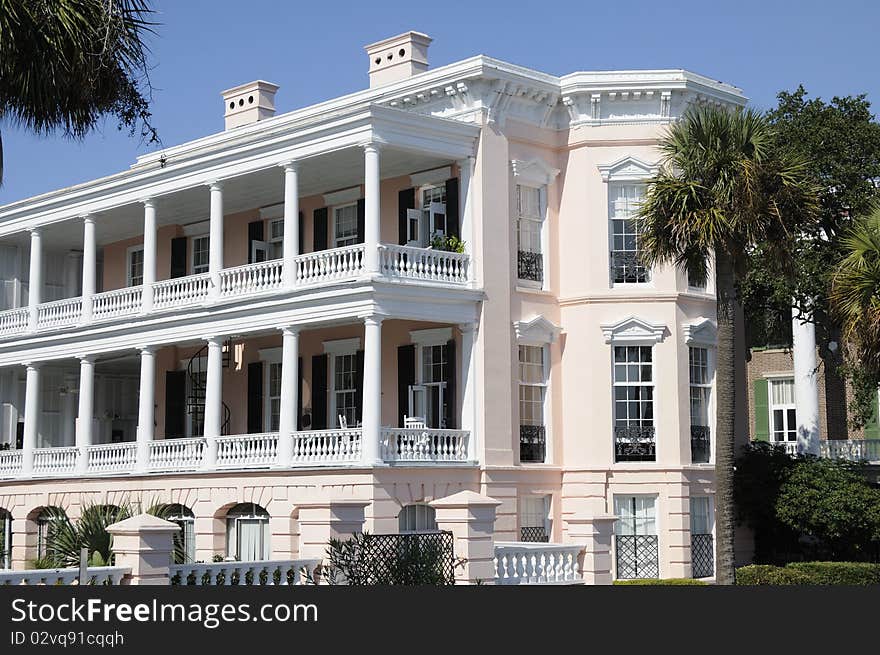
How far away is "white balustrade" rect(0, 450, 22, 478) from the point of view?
37125 millimetres

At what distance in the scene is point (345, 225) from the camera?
34.1 meters

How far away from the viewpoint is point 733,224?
2477 centimetres

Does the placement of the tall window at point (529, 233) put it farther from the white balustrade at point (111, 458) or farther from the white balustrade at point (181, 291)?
the white balustrade at point (111, 458)

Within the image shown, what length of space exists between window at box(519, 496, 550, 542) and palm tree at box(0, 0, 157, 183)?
1588 cm

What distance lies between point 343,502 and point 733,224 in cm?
907

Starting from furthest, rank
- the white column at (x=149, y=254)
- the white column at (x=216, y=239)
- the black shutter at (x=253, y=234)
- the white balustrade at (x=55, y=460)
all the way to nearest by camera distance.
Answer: the black shutter at (x=253, y=234), the white balustrade at (x=55, y=460), the white column at (x=149, y=254), the white column at (x=216, y=239)

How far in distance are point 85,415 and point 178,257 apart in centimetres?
533

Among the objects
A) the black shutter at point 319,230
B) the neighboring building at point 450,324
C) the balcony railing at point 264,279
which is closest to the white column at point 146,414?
the neighboring building at point 450,324

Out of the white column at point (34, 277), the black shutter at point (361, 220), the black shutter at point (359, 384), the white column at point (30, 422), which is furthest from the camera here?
the white column at point (34, 277)

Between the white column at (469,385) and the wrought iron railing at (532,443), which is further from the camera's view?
the wrought iron railing at (532,443)

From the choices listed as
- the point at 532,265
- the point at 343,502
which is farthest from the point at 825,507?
the point at 343,502

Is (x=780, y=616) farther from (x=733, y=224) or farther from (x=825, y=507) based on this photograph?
(x=825, y=507)

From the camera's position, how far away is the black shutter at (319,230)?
34.2 m

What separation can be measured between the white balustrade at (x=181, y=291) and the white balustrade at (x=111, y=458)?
11.7ft
